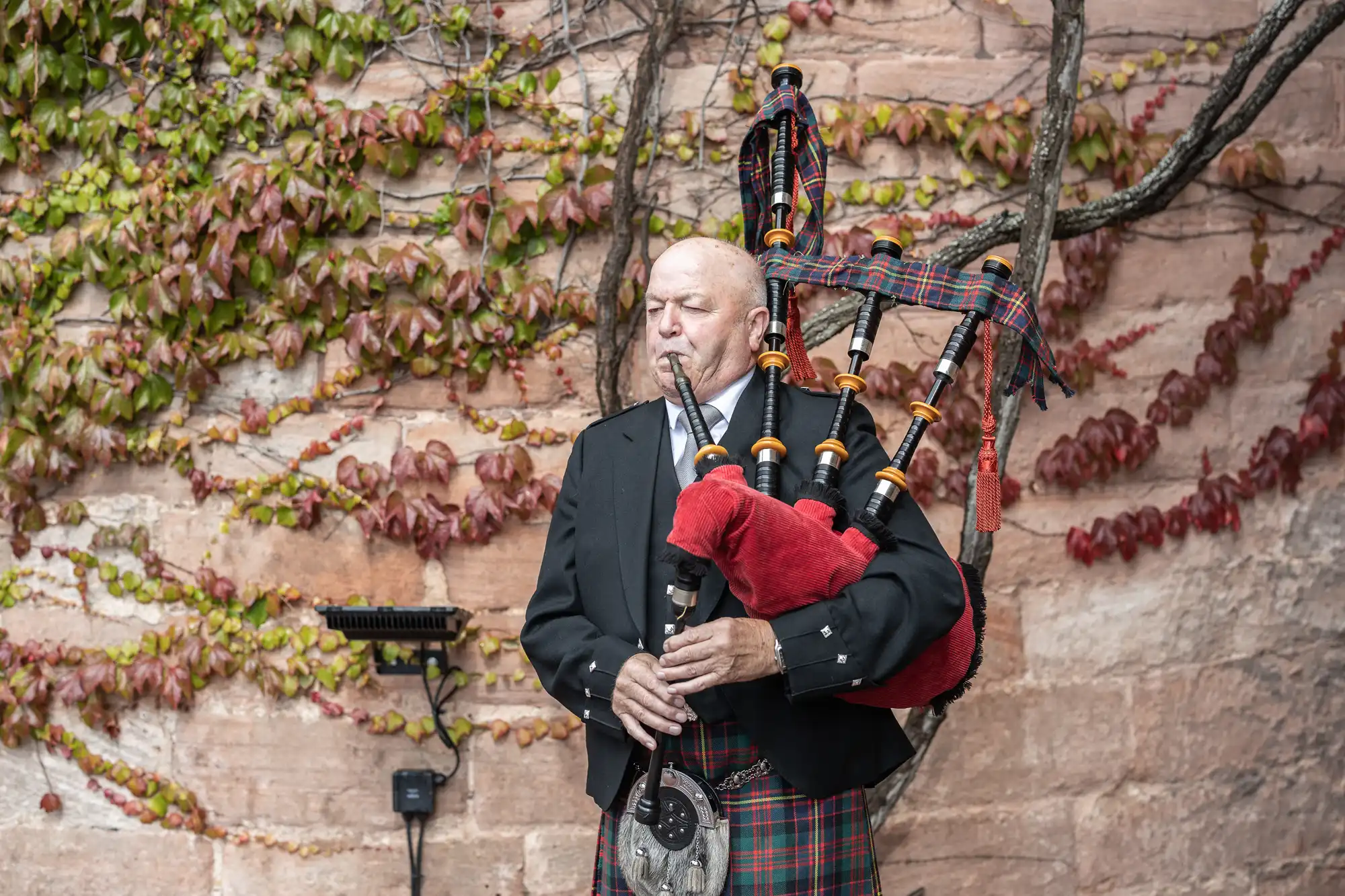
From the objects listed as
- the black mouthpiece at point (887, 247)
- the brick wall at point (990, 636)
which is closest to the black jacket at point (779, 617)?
the black mouthpiece at point (887, 247)

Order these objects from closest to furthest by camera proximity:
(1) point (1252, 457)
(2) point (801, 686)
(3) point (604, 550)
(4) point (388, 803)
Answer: (2) point (801, 686), (3) point (604, 550), (4) point (388, 803), (1) point (1252, 457)

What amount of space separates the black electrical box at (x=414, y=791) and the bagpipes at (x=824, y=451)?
5.73 ft

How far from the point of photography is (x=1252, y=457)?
3.55 meters

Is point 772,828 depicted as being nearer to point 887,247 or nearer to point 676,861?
point 676,861

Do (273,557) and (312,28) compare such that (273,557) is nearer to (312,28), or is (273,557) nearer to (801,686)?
(312,28)

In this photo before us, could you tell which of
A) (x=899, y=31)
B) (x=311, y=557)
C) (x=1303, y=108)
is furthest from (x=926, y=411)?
(x=1303, y=108)

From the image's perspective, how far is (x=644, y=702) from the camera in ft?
5.73

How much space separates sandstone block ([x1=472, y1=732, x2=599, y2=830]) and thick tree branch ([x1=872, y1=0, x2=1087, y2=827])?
3.26 feet

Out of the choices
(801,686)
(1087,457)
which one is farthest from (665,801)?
(1087,457)

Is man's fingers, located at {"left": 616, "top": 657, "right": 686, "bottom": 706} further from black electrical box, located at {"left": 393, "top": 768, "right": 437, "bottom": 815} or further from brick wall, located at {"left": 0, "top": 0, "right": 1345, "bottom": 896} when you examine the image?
black electrical box, located at {"left": 393, "top": 768, "right": 437, "bottom": 815}

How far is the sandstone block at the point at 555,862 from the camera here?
10.9 ft

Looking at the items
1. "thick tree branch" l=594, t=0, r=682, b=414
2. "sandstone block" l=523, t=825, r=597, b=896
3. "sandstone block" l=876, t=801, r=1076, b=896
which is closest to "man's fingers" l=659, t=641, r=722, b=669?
"thick tree branch" l=594, t=0, r=682, b=414

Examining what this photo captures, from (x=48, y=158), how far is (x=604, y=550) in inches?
99.7

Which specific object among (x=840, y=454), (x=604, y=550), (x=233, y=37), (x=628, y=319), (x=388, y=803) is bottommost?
(x=388, y=803)
